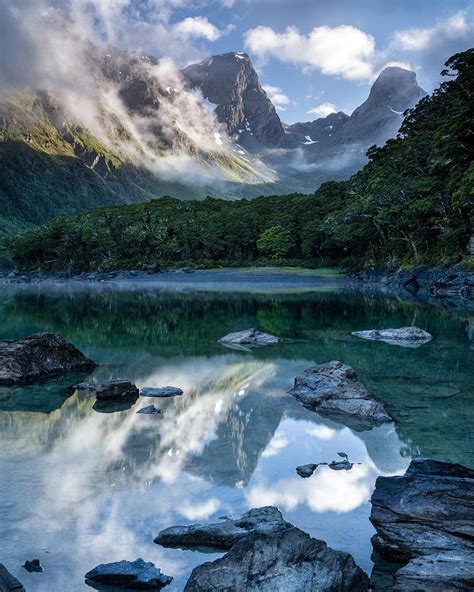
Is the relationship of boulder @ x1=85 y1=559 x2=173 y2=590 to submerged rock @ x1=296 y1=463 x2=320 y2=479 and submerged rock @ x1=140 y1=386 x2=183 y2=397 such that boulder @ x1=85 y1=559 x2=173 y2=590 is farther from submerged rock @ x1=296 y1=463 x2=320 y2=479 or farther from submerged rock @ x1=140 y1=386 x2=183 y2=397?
submerged rock @ x1=140 y1=386 x2=183 y2=397

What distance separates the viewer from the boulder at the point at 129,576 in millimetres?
6707

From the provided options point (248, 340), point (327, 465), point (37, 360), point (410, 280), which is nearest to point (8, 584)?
point (327, 465)

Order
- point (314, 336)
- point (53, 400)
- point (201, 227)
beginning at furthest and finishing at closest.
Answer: point (201, 227) → point (314, 336) → point (53, 400)

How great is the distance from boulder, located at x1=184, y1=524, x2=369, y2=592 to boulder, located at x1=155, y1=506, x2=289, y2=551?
1.39 m

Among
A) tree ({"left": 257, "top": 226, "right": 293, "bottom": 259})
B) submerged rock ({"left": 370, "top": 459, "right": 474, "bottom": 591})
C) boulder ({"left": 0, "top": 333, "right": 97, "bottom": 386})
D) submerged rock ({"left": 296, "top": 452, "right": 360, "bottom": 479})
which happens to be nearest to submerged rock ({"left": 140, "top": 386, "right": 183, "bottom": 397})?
boulder ({"left": 0, "top": 333, "right": 97, "bottom": 386})

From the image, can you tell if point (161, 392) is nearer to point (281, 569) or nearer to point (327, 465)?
point (327, 465)

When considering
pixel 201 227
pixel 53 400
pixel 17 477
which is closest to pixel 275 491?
pixel 17 477

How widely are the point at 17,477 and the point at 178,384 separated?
8.81 metres

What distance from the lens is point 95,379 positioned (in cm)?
1964

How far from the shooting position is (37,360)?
20125mm

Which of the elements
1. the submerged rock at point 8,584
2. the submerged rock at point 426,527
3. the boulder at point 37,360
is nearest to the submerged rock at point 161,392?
the boulder at point 37,360

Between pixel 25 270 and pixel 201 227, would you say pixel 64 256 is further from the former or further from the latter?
pixel 201 227

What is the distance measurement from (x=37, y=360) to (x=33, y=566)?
14.0 meters

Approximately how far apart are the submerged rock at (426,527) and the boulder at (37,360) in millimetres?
14450
